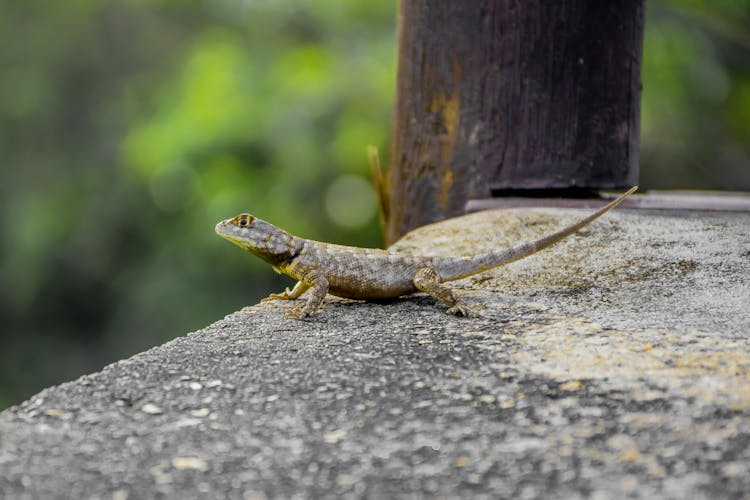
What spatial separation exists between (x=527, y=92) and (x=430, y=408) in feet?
9.84

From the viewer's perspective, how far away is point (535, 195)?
5.39m

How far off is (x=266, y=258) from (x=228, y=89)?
707cm

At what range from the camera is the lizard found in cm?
418

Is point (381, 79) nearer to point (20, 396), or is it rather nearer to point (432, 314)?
point (432, 314)

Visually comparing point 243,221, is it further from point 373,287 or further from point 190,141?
point 190,141

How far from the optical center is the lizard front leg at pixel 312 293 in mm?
3924

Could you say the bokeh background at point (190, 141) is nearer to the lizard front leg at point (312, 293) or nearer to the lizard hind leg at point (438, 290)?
the lizard front leg at point (312, 293)

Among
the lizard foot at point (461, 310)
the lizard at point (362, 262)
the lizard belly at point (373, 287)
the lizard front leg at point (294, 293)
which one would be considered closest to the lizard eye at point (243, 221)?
the lizard at point (362, 262)

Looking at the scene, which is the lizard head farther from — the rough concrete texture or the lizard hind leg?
the lizard hind leg

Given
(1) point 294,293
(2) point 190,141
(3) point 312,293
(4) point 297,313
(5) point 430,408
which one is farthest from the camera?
(2) point 190,141

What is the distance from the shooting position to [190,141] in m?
10.4

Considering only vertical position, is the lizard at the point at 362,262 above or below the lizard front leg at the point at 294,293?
above

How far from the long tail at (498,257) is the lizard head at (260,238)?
0.74m

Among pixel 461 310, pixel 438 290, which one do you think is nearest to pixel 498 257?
pixel 438 290
